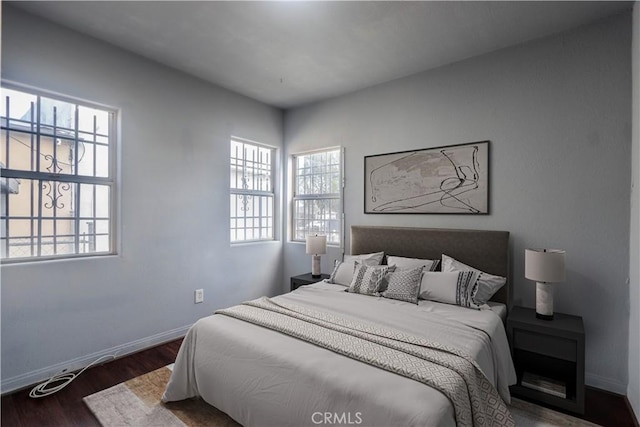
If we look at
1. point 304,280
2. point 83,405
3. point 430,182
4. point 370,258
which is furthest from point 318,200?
point 83,405

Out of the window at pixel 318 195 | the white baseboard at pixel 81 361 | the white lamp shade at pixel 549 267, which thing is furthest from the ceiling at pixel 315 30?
the white baseboard at pixel 81 361

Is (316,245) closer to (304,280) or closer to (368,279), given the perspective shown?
(304,280)

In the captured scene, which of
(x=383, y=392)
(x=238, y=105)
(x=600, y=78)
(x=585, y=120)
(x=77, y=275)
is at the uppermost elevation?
(x=238, y=105)

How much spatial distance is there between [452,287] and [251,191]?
2.74 meters

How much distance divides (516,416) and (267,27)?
3367 mm

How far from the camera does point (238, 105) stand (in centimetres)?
392

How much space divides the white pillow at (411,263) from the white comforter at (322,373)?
41 cm

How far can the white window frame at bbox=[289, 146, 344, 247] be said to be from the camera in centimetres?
391

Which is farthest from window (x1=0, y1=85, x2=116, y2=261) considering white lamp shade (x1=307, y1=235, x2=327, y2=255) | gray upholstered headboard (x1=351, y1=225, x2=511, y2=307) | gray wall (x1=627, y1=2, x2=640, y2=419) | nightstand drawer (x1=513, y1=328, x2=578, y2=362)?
gray wall (x1=627, y1=2, x2=640, y2=419)

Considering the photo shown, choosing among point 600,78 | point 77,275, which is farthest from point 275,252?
point 600,78

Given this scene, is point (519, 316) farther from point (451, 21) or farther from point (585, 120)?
point (451, 21)

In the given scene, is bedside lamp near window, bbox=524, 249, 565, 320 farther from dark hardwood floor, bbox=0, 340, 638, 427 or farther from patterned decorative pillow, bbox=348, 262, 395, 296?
patterned decorative pillow, bbox=348, 262, 395, 296

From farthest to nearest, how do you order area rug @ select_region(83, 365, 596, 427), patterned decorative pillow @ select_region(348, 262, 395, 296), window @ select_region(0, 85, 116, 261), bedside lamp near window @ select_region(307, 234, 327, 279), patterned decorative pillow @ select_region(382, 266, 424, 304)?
1. bedside lamp near window @ select_region(307, 234, 327, 279)
2. patterned decorative pillow @ select_region(348, 262, 395, 296)
3. patterned decorative pillow @ select_region(382, 266, 424, 304)
4. window @ select_region(0, 85, 116, 261)
5. area rug @ select_region(83, 365, 596, 427)

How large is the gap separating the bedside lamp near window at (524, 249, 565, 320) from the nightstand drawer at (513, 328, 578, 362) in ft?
0.56
